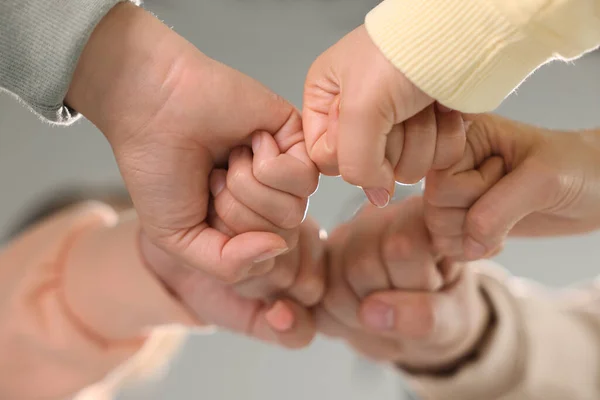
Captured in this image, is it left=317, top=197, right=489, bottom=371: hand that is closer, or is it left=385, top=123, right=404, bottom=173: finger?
left=385, top=123, right=404, bottom=173: finger

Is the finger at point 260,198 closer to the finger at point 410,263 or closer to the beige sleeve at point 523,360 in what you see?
the finger at point 410,263

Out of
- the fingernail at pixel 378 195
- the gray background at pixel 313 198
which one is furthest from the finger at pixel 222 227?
the gray background at pixel 313 198

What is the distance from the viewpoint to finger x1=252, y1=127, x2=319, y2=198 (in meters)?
0.36

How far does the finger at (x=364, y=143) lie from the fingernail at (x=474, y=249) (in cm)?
12

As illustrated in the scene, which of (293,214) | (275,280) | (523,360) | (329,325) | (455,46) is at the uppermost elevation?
(455,46)

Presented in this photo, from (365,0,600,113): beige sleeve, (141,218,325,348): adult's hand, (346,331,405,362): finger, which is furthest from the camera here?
(346,331,405,362): finger

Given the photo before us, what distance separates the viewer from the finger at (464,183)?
0.40 meters

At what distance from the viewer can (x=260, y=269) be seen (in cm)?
44

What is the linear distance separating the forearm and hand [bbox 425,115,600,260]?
31 centimetres

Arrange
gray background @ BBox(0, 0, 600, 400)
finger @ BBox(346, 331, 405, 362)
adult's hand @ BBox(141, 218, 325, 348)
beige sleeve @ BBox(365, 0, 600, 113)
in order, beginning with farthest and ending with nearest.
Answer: gray background @ BBox(0, 0, 600, 400), finger @ BBox(346, 331, 405, 362), adult's hand @ BBox(141, 218, 325, 348), beige sleeve @ BBox(365, 0, 600, 113)

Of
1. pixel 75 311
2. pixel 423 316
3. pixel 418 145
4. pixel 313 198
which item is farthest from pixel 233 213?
pixel 313 198

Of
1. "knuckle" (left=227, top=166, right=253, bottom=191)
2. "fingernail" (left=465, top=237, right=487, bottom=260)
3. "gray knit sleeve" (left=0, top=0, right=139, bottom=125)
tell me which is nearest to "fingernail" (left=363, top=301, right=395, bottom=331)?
"fingernail" (left=465, top=237, right=487, bottom=260)

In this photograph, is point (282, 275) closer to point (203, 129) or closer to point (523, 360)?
point (203, 129)

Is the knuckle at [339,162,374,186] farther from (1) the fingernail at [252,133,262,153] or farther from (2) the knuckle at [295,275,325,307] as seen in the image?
(2) the knuckle at [295,275,325,307]
